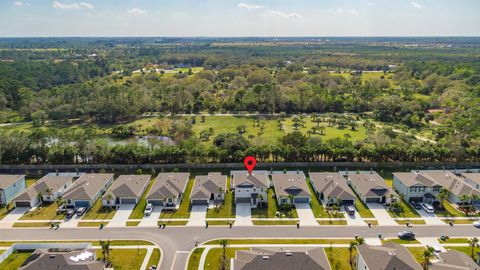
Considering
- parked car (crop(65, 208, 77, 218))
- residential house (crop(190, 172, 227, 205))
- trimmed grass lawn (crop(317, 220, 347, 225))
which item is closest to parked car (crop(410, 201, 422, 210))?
trimmed grass lawn (crop(317, 220, 347, 225))

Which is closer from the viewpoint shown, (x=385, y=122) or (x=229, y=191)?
(x=229, y=191)

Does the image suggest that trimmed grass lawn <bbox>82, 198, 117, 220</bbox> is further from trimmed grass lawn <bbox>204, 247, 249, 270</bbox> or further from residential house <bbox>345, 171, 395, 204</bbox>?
residential house <bbox>345, 171, 395, 204</bbox>

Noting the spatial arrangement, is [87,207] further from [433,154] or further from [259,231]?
[433,154]

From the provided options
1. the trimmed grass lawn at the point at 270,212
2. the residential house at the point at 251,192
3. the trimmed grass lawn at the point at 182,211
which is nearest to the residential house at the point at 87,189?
the trimmed grass lawn at the point at 182,211

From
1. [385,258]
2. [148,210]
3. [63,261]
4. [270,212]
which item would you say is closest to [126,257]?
[63,261]

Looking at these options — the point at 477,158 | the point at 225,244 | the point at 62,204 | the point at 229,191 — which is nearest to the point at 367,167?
the point at 477,158

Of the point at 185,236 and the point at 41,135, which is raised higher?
the point at 41,135
